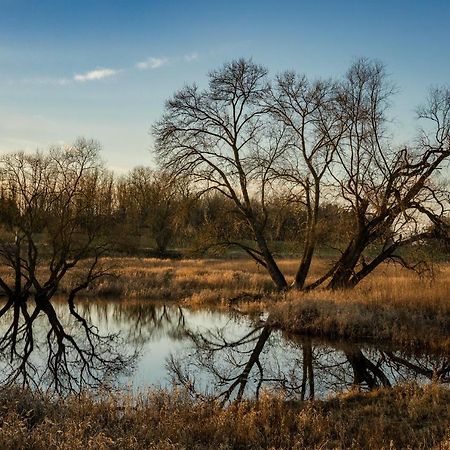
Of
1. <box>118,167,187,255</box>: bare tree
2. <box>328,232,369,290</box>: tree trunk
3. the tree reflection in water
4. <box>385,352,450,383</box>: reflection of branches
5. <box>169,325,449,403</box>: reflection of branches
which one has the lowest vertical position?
the tree reflection in water

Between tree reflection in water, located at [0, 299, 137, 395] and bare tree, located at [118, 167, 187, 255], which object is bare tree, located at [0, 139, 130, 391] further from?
bare tree, located at [118, 167, 187, 255]

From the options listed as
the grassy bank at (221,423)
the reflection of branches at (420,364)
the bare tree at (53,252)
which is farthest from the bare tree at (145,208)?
the grassy bank at (221,423)

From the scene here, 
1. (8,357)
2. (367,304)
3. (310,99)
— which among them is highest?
(310,99)

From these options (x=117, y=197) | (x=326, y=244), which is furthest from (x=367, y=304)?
(x=117, y=197)

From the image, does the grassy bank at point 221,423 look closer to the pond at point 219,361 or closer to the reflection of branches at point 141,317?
the pond at point 219,361

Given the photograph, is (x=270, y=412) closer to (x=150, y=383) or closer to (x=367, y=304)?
(x=150, y=383)

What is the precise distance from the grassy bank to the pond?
1201 mm

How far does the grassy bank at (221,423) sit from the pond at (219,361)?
1201 mm

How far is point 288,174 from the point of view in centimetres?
2114

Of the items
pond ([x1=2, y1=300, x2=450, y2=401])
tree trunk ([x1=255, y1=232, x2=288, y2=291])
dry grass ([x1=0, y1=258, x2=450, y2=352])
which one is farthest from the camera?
tree trunk ([x1=255, y1=232, x2=288, y2=291])

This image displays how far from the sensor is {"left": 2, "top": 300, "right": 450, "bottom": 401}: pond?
11555mm

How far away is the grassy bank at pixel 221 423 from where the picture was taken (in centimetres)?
648

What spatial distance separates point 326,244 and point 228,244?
163 inches

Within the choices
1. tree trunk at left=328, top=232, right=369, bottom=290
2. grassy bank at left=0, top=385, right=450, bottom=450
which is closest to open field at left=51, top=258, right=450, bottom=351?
tree trunk at left=328, top=232, right=369, bottom=290
